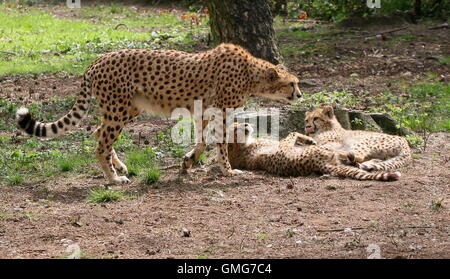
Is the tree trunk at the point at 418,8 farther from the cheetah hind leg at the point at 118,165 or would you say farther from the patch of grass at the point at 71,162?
the cheetah hind leg at the point at 118,165

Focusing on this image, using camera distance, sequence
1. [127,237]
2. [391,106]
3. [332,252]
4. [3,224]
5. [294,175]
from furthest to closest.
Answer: [391,106], [294,175], [3,224], [127,237], [332,252]

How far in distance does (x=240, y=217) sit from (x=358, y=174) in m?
1.43

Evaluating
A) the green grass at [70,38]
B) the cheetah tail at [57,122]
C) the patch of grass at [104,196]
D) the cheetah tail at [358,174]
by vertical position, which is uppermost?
the cheetah tail at [57,122]

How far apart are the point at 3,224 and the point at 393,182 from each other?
3.21 metres

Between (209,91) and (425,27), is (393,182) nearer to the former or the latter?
(209,91)

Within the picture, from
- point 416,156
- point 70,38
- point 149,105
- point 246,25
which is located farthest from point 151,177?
point 70,38

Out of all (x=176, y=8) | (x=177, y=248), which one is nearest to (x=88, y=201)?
(x=177, y=248)

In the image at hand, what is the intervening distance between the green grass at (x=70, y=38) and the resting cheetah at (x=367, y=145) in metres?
5.28

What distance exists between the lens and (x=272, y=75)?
711cm

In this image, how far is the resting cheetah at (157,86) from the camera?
654 cm

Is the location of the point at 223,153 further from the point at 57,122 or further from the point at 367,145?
the point at 57,122

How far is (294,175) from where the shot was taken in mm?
6703

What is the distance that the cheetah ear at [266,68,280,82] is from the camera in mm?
7090

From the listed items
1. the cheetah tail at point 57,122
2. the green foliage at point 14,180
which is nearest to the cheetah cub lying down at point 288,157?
the cheetah tail at point 57,122
